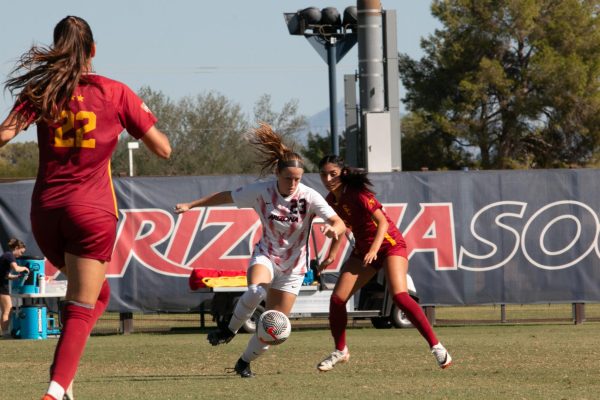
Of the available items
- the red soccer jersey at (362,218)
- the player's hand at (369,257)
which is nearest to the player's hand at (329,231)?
the player's hand at (369,257)

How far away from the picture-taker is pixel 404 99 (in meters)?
57.9

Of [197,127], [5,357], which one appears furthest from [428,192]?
[197,127]

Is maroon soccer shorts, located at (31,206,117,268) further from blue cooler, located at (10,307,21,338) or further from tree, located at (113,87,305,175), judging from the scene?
tree, located at (113,87,305,175)

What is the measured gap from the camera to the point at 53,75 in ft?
21.4

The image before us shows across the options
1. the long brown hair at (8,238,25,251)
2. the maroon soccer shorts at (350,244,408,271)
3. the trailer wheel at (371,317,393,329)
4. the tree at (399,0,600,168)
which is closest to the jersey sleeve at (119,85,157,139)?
the maroon soccer shorts at (350,244,408,271)

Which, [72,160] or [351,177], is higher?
[72,160]

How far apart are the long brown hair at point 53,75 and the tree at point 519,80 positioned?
1885 inches

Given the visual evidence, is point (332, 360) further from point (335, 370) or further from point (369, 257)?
point (369, 257)

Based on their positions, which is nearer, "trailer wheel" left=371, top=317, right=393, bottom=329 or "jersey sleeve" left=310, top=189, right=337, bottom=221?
"jersey sleeve" left=310, top=189, right=337, bottom=221

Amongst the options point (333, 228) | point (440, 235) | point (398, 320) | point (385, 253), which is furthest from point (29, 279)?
point (333, 228)

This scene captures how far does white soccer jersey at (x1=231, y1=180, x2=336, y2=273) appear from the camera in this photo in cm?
1041

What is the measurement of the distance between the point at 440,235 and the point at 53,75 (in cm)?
1416

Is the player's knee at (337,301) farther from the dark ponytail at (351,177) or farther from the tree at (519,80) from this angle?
the tree at (519,80)

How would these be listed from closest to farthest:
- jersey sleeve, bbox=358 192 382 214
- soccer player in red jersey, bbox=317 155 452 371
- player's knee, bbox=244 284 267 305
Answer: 1. player's knee, bbox=244 284 267 305
2. soccer player in red jersey, bbox=317 155 452 371
3. jersey sleeve, bbox=358 192 382 214
